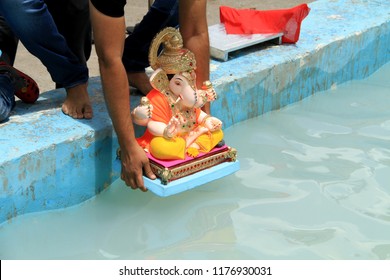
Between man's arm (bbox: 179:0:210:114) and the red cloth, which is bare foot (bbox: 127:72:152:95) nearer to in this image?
man's arm (bbox: 179:0:210:114)

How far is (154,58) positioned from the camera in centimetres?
315

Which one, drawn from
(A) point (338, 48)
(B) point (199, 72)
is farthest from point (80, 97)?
(A) point (338, 48)

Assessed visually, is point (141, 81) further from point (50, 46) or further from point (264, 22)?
point (264, 22)

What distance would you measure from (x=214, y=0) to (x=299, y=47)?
8.07ft

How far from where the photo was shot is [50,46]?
3.21m

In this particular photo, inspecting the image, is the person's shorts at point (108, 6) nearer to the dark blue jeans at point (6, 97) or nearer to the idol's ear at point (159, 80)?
the idol's ear at point (159, 80)

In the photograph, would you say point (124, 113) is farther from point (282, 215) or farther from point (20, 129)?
point (282, 215)

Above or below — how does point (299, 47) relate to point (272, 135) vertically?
above

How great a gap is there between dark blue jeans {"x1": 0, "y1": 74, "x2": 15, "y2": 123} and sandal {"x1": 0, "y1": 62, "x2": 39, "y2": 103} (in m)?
0.03

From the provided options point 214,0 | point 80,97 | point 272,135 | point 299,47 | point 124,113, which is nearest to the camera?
point 124,113

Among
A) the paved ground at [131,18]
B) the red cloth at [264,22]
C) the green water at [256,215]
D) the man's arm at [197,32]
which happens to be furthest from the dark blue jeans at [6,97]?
the red cloth at [264,22]

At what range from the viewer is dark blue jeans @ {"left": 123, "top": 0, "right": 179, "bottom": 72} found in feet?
11.5

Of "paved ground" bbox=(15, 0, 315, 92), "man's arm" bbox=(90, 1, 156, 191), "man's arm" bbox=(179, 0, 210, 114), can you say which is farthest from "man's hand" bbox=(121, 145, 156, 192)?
"paved ground" bbox=(15, 0, 315, 92)

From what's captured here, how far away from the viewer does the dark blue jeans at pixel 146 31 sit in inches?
138
